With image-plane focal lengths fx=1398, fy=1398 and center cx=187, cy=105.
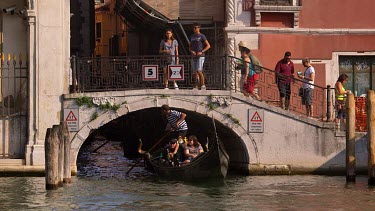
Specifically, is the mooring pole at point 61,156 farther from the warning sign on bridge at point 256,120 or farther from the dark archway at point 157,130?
the warning sign on bridge at point 256,120

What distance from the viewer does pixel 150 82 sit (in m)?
24.0

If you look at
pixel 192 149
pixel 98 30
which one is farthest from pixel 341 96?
pixel 98 30

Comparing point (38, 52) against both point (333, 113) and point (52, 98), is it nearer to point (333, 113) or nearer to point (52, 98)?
point (52, 98)

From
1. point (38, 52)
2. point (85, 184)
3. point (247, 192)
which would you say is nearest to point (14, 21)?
point (38, 52)

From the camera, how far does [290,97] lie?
79.6ft

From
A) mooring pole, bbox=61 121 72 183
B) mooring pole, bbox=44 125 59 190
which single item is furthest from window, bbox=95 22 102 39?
mooring pole, bbox=44 125 59 190

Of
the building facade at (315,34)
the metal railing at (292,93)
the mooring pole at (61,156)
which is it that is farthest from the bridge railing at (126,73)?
the mooring pole at (61,156)

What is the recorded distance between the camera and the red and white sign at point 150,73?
23.2 metres

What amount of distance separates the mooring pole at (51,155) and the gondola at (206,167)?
2.96m

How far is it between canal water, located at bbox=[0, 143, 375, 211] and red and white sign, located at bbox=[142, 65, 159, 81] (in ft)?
5.55

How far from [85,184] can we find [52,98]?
189 centimetres

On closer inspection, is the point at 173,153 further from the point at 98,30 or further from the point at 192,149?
the point at 98,30

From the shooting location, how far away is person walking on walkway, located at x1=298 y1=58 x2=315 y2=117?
2350cm

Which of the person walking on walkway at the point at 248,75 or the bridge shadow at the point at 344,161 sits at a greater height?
the person walking on walkway at the point at 248,75
